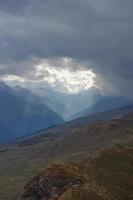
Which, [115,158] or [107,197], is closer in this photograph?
[107,197]

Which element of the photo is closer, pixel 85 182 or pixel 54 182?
pixel 85 182

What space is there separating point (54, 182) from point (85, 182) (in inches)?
223

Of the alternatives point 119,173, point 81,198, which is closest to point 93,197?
point 81,198

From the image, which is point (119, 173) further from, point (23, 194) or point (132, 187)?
point (23, 194)

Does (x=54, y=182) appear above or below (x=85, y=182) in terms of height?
above

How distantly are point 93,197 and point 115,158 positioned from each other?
67.2 ft

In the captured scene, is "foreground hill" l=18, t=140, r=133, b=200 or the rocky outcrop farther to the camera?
the rocky outcrop

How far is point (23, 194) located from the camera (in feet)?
275

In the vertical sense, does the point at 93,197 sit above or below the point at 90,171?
below


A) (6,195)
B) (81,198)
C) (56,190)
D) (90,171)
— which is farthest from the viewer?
(6,195)

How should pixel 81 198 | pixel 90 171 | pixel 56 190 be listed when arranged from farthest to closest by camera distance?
pixel 90 171 → pixel 56 190 → pixel 81 198

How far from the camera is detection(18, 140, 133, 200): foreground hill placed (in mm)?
73787

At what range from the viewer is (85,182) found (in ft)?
253

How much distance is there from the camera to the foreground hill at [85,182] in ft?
242
